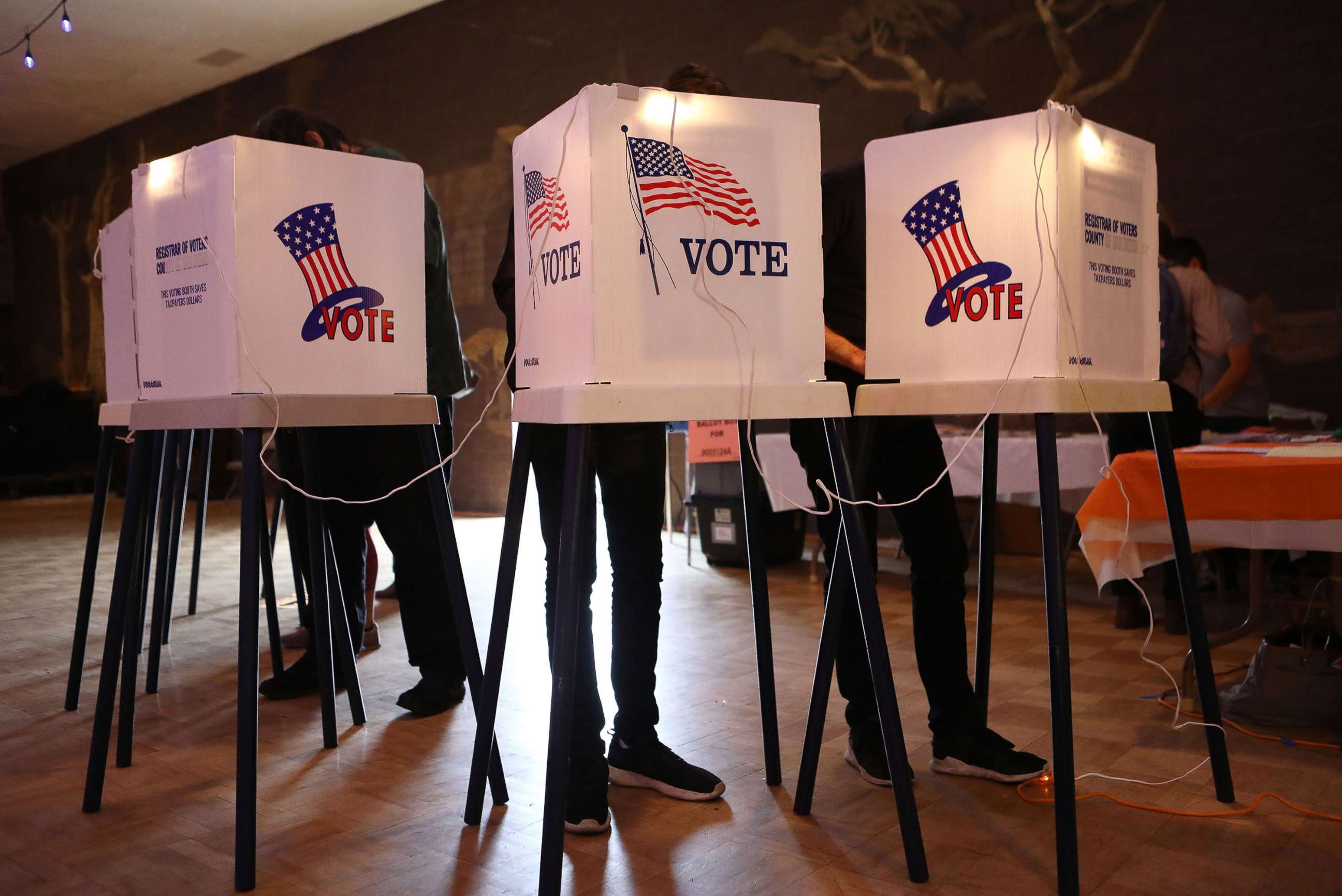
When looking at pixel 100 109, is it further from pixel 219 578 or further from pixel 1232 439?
pixel 1232 439

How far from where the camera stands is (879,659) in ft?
4.71

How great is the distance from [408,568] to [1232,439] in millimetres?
2127

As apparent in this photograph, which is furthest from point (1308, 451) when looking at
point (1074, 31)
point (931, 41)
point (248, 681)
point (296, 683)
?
point (931, 41)

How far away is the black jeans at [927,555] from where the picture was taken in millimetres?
1801

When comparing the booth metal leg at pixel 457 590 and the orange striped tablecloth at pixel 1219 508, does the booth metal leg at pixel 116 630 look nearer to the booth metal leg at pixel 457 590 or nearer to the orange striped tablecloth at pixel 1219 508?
the booth metal leg at pixel 457 590

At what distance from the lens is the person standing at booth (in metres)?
1.77

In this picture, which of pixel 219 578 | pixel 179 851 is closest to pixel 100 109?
pixel 219 578

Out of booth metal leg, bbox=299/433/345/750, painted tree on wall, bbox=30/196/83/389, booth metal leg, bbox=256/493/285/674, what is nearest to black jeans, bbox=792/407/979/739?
booth metal leg, bbox=299/433/345/750

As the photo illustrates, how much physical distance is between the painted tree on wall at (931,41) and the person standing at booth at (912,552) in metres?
3.06

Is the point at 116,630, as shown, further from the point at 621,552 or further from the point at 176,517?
the point at 176,517

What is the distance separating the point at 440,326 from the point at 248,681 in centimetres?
114

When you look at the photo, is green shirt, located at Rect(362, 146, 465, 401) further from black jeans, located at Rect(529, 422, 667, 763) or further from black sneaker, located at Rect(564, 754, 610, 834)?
black sneaker, located at Rect(564, 754, 610, 834)

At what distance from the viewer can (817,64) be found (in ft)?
18.2

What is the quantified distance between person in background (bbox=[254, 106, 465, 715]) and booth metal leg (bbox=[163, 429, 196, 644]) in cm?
35
